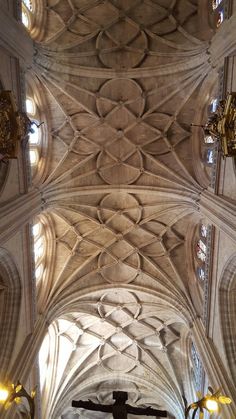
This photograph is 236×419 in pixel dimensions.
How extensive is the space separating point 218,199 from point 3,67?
7.65 meters

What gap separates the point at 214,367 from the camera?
1341 cm

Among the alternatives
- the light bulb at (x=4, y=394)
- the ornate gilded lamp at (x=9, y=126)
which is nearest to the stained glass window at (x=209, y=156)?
the ornate gilded lamp at (x=9, y=126)

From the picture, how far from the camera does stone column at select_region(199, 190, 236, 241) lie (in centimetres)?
1212

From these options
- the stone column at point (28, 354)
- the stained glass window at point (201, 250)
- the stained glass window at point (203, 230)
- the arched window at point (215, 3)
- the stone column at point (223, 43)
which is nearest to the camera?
the stone column at point (223, 43)

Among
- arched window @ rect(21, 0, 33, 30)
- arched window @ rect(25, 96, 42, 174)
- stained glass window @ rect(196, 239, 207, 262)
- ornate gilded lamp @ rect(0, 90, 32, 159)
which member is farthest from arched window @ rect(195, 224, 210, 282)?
arched window @ rect(21, 0, 33, 30)

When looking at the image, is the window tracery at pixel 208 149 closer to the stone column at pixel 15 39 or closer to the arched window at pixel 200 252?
the arched window at pixel 200 252

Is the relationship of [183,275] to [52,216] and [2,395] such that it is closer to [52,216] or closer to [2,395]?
[52,216]

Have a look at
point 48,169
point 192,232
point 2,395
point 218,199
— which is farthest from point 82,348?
point 2,395

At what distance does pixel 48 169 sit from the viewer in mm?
16969

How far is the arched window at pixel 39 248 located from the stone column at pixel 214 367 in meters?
6.86

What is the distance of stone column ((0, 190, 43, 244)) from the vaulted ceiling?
141 centimetres

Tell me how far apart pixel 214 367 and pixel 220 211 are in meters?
4.93

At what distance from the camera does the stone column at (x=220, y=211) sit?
12119 millimetres

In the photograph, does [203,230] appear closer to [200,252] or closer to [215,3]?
[200,252]
